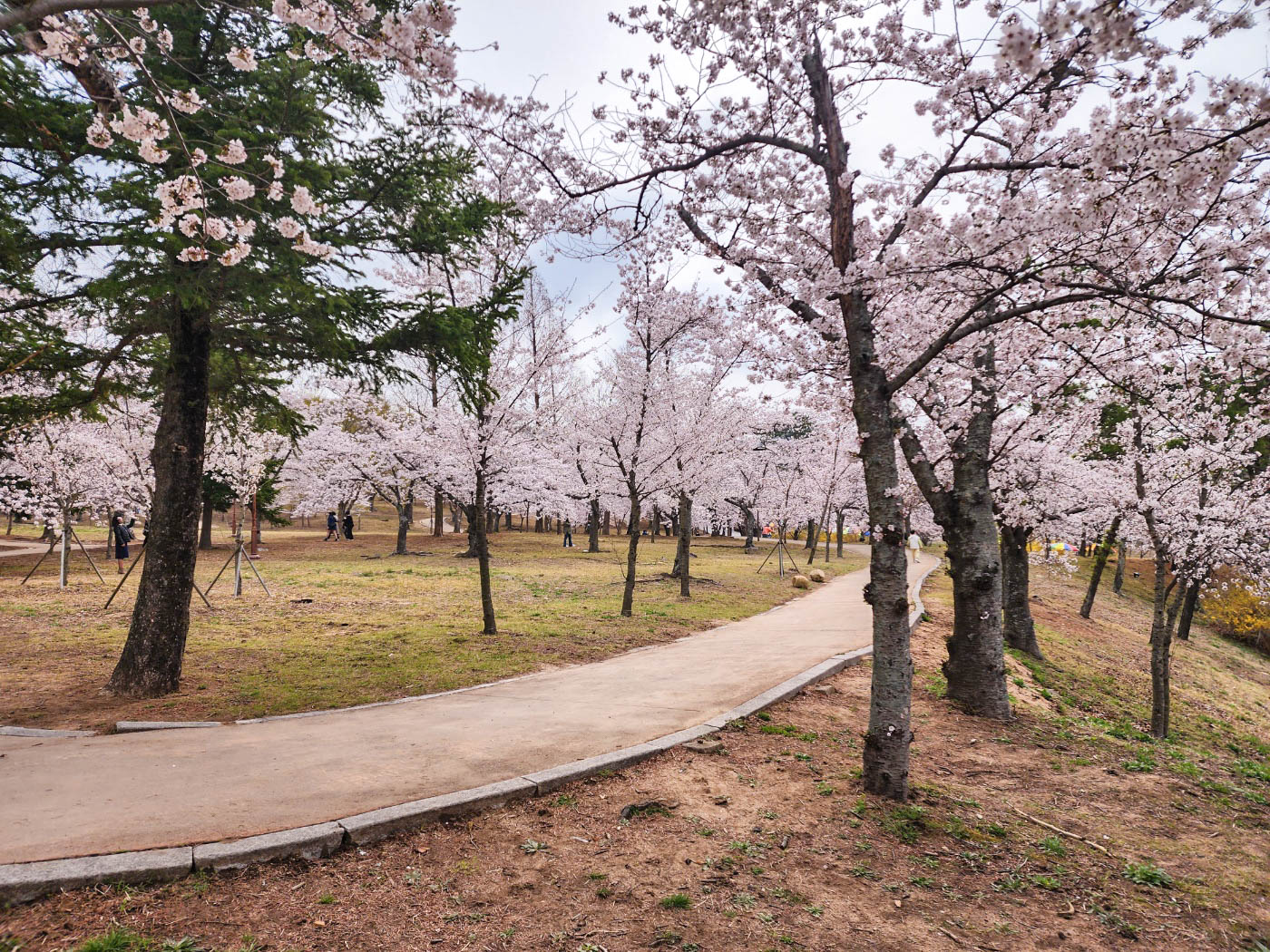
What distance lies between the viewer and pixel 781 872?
383 cm

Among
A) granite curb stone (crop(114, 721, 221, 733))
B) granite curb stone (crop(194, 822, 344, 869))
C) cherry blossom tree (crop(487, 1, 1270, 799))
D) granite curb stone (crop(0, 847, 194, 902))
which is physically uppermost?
cherry blossom tree (crop(487, 1, 1270, 799))

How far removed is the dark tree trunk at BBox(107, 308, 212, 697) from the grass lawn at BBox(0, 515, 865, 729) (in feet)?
1.26

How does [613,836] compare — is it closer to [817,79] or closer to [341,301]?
[341,301]

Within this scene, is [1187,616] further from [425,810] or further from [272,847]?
[272,847]

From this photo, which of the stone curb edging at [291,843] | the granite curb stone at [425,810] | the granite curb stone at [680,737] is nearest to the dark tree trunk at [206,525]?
the stone curb edging at [291,843]

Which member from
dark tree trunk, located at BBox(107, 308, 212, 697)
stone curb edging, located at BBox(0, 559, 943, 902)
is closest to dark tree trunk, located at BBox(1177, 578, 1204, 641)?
stone curb edging, located at BBox(0, 559, 943, 902)

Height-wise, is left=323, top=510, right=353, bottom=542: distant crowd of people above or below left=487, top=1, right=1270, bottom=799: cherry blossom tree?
below

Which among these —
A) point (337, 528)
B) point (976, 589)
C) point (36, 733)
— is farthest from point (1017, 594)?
point (337, 528)

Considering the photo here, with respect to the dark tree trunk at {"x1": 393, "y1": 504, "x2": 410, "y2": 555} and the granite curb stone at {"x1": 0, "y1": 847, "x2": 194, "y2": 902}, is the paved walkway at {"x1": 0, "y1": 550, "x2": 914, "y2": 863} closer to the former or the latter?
the granite curb stone at {"x1": 0, "y1": 847, "x2": 194, "y2": 902}

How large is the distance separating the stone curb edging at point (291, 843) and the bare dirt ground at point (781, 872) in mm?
85

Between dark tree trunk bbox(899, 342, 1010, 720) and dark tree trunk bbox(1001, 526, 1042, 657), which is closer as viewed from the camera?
dark tree trunk bbox(899, 342, 1010, 720)

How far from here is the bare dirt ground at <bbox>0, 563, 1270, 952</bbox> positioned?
3.09 m

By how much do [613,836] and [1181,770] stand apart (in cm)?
691

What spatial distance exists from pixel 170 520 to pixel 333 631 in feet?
16.0
